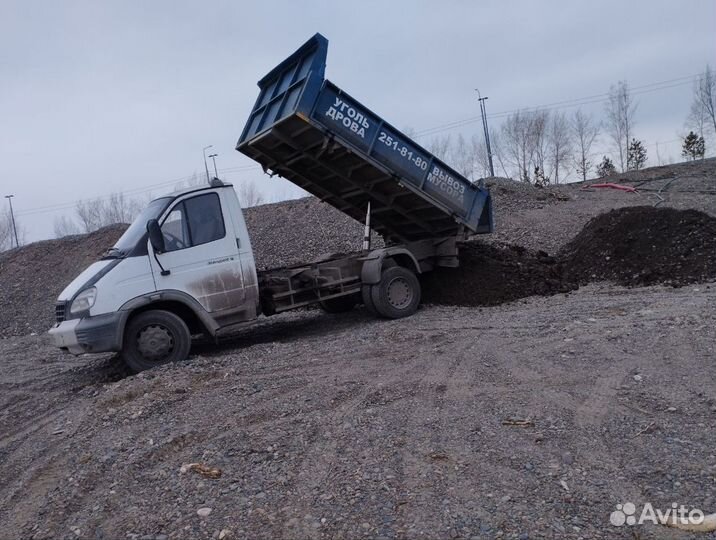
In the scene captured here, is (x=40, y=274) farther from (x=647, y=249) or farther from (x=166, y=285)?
(x=647, y=249)

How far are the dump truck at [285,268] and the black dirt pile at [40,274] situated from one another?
9550 millimetres

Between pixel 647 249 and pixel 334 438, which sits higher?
pixel 647 249

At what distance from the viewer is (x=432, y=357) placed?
649cm

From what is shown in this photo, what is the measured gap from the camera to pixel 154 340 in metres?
7.37

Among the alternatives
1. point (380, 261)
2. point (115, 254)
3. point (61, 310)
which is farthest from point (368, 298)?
point (61, 310)

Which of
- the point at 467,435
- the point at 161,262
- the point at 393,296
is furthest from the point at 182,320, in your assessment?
the point at 467,435

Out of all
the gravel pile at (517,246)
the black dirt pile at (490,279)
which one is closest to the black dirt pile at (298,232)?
the gravel pile at (517,246)

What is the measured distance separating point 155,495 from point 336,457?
124 centimetres

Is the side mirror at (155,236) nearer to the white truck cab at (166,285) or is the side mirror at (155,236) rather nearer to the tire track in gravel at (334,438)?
the white truck cab at (166,285)

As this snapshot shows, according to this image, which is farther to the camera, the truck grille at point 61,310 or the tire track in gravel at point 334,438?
the truck grille at point 61,310

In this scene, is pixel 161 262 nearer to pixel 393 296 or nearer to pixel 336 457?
pixel 393 296

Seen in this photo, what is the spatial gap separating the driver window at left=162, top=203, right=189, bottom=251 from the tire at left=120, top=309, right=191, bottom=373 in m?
0.90

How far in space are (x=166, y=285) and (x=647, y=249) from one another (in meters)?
8.37

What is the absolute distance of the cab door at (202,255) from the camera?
24.6 feet
